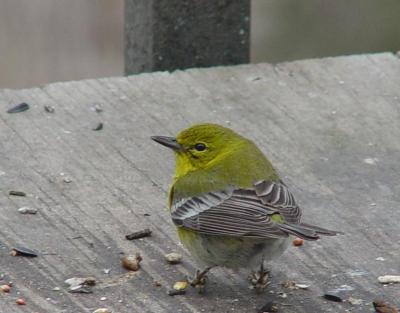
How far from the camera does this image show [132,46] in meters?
5.97

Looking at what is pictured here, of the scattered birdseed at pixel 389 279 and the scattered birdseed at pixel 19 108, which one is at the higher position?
the scattered birdseed at pixel 19 108

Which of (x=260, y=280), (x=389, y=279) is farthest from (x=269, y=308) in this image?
(x=389, y=279)

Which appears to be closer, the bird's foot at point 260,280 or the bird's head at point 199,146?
the bird's foot at point 260,280

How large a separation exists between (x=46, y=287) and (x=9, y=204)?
61 centimetres

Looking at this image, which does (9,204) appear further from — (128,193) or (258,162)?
(258,162)

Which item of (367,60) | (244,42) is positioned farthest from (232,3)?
(367,60)

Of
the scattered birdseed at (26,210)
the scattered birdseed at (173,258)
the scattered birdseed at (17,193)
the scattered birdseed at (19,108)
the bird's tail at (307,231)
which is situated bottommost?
the scattered birdseed at (173,258)

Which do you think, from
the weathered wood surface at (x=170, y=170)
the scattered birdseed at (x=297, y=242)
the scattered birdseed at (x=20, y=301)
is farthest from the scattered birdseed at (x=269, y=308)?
the scattered birdseed at (x=20, y=301)

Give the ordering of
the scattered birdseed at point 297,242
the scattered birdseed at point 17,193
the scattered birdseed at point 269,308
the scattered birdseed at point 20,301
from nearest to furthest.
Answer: the scattered birdseed at point 20,301 → the scattered birdseed at point 269,308 → the scattered birdseed at point 297,242 → the scattered birdseed at point 17,193

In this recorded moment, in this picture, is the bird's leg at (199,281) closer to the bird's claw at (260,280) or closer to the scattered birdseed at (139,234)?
A: the bird's claw at (260,280)

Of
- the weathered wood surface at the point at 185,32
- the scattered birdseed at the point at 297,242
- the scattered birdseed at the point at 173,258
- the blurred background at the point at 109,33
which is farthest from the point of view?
the blurred background at the point at 109,33

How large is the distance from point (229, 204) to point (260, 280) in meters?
0.28

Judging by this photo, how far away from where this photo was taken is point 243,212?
438 centimetres

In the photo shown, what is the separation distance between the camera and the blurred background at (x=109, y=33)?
874cm
